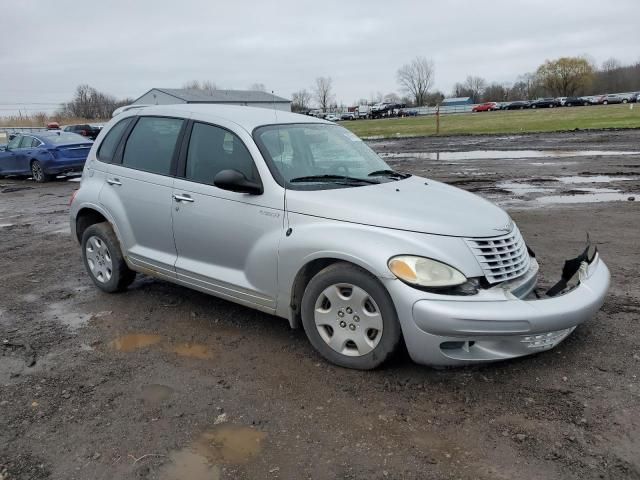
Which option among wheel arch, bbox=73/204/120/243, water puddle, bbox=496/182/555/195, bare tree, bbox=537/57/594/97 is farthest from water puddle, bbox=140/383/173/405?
bare tree, bbox=537/57/594/97

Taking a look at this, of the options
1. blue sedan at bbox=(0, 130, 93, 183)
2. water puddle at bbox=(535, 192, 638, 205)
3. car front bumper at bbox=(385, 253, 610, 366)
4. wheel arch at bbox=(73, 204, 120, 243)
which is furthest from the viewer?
blue sedan at bbox=(0, 130, 93, 183)

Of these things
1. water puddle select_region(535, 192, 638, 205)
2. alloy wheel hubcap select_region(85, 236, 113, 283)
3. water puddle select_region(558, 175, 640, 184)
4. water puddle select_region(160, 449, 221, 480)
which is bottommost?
water puddle select_region(160, 449, 221, 480)

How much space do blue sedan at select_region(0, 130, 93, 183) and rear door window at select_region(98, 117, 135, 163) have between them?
42.3 feet

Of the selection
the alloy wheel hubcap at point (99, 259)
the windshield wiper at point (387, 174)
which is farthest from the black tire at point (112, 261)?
the windshield wiper at point (387, 174)

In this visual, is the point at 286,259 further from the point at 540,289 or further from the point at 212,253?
the point at 540,289

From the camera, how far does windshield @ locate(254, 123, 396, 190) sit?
446 cm

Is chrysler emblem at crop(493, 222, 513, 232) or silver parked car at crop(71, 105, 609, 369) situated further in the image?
chrysler emblem at crop(493, 222, 513, 232)

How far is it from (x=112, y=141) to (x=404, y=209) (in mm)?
3418

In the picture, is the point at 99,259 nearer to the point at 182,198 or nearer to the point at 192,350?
the point at 182,198

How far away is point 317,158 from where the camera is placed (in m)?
4.80

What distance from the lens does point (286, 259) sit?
4.17 meters

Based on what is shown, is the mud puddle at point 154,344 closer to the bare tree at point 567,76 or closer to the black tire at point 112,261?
the black tire at point 112,261

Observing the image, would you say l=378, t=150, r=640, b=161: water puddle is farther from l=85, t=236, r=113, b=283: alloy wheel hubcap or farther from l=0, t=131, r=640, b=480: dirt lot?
l=85, t=236, r=113, b=283: alloy wheel hubcap

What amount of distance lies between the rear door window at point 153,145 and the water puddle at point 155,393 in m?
2.01
